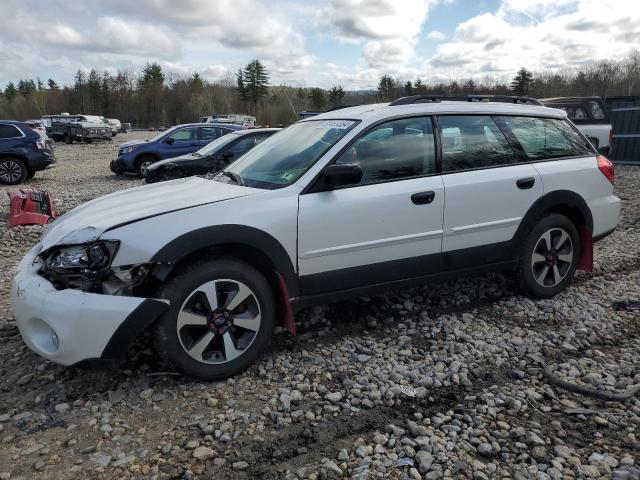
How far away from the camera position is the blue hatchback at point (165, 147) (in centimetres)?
1434

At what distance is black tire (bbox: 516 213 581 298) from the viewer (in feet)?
14.8

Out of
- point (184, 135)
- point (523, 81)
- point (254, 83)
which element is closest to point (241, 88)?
A: point (254, 83)

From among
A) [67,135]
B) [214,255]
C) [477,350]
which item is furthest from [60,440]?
[67,135]

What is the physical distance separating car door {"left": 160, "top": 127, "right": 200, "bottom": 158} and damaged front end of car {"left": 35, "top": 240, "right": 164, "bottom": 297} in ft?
38.3

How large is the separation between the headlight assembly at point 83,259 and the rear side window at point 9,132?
39.9 ft

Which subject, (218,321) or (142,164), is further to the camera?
(142,164)

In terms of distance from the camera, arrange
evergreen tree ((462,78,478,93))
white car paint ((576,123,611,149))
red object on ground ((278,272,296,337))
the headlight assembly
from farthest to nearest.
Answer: evergreen tree ((462,78,478,93))
white car paint ((576,123,611,149))
red object on ground ((278,272,296,337))
the headlight assembly

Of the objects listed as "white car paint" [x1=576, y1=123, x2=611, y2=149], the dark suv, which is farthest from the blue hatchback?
"white car paint" [x1=576, y1=123, x2=611, y2=149]

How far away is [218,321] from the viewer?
3254 millimetres

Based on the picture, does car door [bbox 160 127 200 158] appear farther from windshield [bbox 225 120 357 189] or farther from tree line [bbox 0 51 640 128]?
tree line [bbox 0 51 640 128]

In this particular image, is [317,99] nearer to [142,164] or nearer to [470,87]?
[470,87]

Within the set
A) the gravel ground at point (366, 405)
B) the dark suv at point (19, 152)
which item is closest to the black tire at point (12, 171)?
the dark suv at point (19, 152)

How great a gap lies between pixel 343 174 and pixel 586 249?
2756mm

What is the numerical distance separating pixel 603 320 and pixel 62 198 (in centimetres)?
1030
